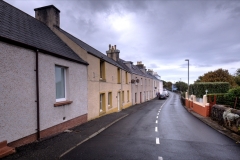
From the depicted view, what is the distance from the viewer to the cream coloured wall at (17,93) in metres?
5.36

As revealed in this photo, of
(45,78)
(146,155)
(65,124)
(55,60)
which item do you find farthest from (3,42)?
(146,155)

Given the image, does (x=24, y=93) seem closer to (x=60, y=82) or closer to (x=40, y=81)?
(x=40, y=81)

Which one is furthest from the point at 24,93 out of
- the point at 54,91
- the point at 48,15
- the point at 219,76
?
the point at 219,76

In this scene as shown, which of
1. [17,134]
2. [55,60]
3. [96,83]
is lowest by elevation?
[17,134]

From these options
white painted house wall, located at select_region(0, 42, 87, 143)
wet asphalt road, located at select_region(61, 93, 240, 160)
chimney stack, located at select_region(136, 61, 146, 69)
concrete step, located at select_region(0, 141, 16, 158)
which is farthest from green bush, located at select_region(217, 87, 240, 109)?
chimney stack, located at select_region(136, 61, 146, 69)

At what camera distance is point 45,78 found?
7.43 m

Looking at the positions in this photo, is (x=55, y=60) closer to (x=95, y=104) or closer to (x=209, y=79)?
(x=95, y=104)

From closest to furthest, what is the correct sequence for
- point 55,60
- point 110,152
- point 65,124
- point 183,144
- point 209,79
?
point 110,152, point 183,144, point 55,60, point 65,124, point 209,79

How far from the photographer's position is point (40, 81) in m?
7.10

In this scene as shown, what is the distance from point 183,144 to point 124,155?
115 inches

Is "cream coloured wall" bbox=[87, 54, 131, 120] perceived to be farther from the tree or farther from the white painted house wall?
the tree

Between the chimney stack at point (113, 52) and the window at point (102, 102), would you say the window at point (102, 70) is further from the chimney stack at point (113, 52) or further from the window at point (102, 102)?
the chimney stack at point (113, 52)

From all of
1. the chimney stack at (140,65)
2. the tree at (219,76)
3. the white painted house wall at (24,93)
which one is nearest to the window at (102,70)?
the white painted house wall at (24,93)

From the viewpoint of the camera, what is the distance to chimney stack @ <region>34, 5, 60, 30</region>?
39.4ft
